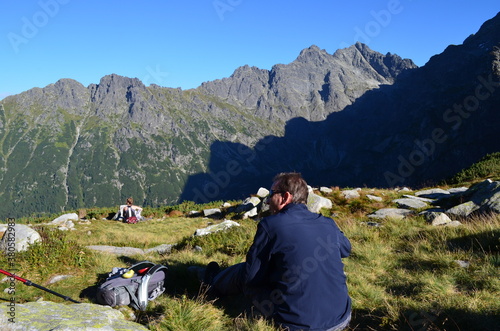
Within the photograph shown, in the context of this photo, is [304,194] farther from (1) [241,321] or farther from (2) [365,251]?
(2) [365,251]

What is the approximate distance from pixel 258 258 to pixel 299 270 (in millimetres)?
707

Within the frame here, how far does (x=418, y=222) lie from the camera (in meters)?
11.4

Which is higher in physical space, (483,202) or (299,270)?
(299,270)

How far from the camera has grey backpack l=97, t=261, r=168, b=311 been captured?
5871mm

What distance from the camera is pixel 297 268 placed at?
14.3 feet

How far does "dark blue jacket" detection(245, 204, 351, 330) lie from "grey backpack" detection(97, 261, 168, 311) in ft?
7.80

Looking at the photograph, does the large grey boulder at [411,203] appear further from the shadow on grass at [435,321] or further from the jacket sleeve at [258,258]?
the jacket sleeve at [258,258]

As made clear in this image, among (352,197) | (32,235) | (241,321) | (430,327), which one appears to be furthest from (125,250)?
(352,197)

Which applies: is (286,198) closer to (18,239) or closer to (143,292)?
(143,292)

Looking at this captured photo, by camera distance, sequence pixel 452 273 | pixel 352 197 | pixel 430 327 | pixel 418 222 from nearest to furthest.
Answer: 1. pixel 430 327
2. pixel 452 273
3. pixel 418 222
4. pixel 352 197

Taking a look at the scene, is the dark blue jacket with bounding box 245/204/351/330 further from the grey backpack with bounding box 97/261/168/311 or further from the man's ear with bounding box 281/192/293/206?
the grey backpack with bounding box 97/261/168/311

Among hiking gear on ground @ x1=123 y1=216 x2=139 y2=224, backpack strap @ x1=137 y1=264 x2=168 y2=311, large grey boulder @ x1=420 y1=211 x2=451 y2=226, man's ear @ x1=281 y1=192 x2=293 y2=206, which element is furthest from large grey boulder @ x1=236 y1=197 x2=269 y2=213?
man's ear @ x1=281 y1=192 x2=293 y2=206

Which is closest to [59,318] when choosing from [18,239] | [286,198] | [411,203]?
[286,198]

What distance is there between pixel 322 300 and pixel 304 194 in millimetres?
1589
